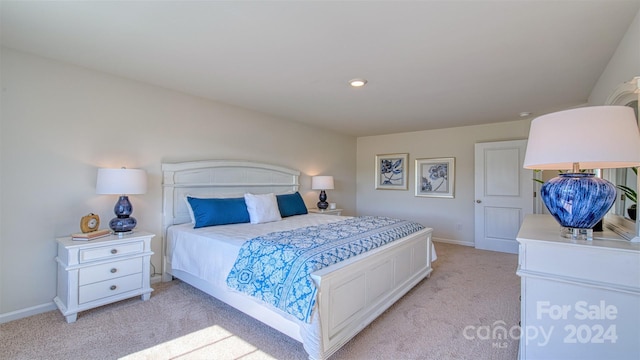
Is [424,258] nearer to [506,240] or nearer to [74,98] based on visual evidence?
[506,240]

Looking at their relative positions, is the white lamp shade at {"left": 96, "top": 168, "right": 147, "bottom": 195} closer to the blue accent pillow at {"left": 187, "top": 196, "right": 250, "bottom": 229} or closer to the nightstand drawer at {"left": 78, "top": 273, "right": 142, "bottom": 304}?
the blue accent pillow at {"left": 187, "top": 196, "right": 250, "bottom": 229}

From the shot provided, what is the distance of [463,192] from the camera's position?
5227 millimetres

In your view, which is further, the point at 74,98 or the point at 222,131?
the point at 222,131

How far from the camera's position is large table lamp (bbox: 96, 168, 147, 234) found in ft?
8.27

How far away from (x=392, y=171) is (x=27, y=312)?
5570 mm

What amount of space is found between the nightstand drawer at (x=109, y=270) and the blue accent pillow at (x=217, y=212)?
2.14ft

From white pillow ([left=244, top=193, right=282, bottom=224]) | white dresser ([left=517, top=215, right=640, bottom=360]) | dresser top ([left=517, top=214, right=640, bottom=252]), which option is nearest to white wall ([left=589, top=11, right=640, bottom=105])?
dresser top ([left=517, top=214, right=640, bottom=252])

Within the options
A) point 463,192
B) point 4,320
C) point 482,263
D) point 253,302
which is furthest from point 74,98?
point 463,192

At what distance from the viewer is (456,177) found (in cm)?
528

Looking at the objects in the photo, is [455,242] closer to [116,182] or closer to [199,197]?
[199,197]

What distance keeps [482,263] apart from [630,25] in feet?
10.3

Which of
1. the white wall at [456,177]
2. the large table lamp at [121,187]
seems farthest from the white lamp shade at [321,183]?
the large table lamp at [121,187]

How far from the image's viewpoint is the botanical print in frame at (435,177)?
5.32 m

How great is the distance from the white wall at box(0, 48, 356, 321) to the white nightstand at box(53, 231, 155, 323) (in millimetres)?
200
